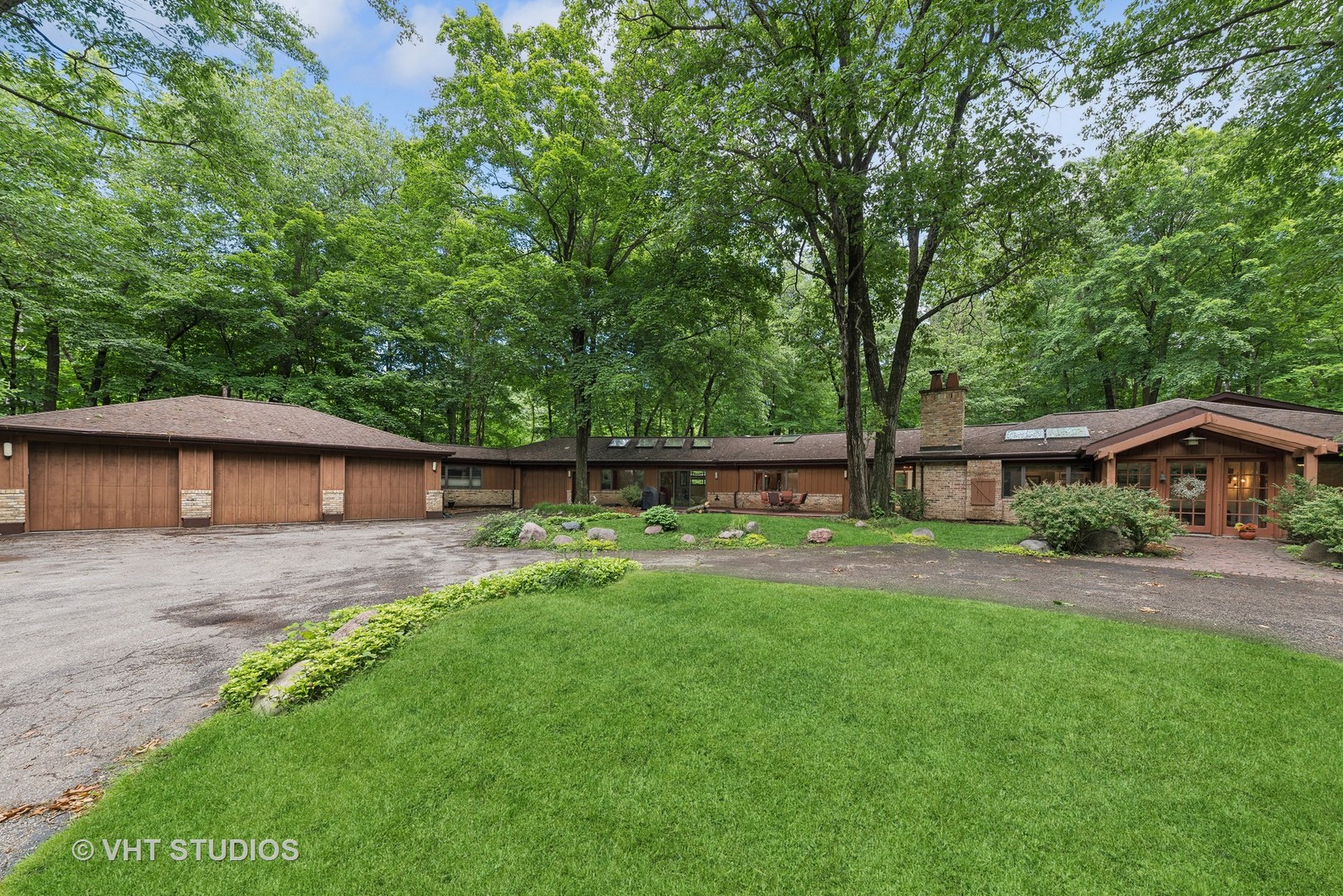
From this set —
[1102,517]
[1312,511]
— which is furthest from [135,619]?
[1312,511]

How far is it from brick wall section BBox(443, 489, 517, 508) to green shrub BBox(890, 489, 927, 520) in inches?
703

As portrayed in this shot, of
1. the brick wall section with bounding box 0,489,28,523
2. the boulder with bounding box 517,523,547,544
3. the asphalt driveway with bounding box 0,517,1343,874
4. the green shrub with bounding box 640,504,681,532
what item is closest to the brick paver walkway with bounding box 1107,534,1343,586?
the asphalt driveway with bounding box 0,517,1343,874

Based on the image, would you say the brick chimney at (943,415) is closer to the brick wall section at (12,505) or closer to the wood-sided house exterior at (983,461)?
the wood-sided house exterior at (983,461)

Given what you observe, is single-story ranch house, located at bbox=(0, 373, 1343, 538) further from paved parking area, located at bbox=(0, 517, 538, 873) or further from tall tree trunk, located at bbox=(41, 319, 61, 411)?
tall tree trunk, located at bbox=(41, 319, 61, 411)

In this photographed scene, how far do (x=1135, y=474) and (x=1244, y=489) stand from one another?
2.21 m

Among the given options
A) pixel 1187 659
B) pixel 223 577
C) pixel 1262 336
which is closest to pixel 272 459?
pixel 223 577

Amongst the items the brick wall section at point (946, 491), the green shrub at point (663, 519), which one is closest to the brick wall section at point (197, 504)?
the green shrub at point (663, 519)

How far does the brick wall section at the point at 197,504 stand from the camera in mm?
14016

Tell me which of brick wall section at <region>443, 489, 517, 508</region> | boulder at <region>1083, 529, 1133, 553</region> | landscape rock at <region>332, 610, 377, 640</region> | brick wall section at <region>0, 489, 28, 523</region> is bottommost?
brick wall section at <region>443, 489, 517, 508</region>

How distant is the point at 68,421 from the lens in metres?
12.8

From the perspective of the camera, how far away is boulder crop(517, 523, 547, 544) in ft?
37.4

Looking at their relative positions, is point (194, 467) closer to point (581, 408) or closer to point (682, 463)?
point (581, 408)

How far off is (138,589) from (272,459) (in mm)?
10921

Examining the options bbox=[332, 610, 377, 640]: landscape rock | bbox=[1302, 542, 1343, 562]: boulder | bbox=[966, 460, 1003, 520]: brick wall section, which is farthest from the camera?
bbox=[966, 460, 1003, 520]: brick wall section
